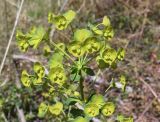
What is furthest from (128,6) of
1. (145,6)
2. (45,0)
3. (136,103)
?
(136,103)

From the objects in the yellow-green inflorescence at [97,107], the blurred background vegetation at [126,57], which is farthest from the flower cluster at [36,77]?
the blurred background vegetation at [126,57]

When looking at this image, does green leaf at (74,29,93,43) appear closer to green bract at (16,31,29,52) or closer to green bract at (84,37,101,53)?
green bract at (84,37,101,53)

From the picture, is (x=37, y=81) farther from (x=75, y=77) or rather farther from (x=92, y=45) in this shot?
(x=92, y=45)

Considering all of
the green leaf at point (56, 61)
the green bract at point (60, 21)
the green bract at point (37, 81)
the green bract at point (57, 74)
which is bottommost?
the green bract at point (37, 81)

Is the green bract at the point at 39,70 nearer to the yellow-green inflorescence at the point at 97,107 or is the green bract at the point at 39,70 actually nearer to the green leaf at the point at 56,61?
the green leaf at the point at 56,61

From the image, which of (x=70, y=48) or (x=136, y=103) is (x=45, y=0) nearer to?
(x=136, y=103)

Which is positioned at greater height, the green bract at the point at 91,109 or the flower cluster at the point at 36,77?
the flower cluster at the point at 36,77
